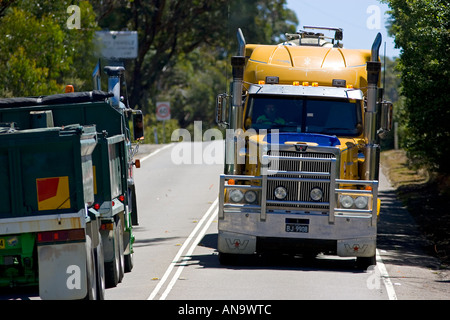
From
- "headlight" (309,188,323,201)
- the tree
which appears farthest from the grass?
the tree

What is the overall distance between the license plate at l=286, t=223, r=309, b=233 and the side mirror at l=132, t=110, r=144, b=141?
3.89 m

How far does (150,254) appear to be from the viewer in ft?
57.5

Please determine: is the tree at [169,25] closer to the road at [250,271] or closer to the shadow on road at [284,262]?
the road at [250,271]

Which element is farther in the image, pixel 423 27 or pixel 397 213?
pixel 397 213

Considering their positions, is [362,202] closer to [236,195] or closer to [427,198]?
[236,195]

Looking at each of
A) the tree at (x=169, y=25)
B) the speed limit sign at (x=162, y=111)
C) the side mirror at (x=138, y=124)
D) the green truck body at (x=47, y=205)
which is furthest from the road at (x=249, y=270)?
the tree at (x=169, y=25)

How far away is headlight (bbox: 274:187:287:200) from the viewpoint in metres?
14.9

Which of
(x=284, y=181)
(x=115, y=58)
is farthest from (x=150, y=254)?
(x=115, y=58)

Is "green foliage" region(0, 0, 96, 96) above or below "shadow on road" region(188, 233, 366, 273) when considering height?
above

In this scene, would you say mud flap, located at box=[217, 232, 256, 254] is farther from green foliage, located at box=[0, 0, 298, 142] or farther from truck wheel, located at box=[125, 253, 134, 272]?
green foliage, located at box=[0, 0, 298, 142]

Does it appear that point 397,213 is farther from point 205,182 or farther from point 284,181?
point 284,181

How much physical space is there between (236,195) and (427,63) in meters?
8.52
